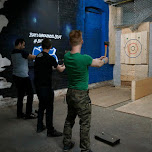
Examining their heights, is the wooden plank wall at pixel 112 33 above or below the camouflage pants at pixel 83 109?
above

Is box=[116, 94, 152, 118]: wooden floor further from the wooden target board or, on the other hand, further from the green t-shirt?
the green t-shirt

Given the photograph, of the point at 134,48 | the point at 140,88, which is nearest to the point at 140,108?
the point at 140,88

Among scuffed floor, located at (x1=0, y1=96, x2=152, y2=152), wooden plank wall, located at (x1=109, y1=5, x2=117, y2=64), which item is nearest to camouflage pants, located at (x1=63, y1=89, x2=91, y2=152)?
scuffed floor, located at (x1=0, y1=96, x2=152, y2=152)

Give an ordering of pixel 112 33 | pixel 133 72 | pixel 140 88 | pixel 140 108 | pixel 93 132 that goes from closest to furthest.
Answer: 1. pixel 93 132
2. pixel 140 108
3. pixel 140 88
4. pixel 133 72
5. pixel 112 33

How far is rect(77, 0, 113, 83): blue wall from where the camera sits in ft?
18.8

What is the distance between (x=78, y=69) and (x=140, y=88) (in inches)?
132

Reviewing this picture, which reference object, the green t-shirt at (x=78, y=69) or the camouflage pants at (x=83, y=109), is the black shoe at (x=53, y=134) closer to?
the camouflage pants at (x=83, y=109)

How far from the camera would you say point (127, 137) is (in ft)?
8.94

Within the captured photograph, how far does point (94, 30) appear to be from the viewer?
6.26 m

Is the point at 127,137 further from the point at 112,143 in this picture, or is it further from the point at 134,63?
the point at 134,63

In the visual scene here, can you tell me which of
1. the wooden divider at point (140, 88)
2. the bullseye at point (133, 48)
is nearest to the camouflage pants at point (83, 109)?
the wooden divider at point (140, 88)

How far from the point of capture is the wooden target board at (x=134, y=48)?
6016 mm

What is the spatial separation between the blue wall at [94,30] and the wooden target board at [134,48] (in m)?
0.70

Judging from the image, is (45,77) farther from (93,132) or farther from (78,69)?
(93,132)
